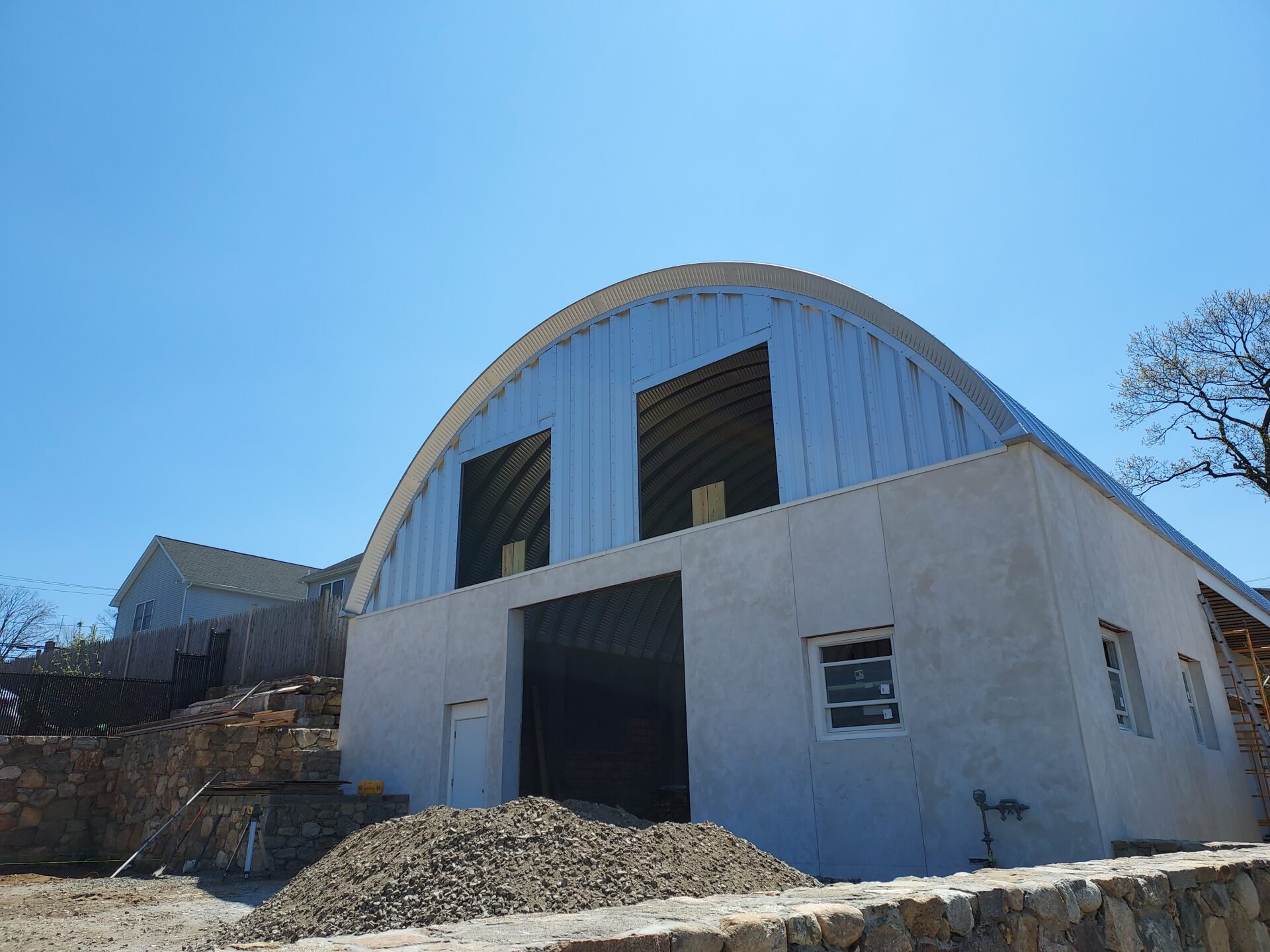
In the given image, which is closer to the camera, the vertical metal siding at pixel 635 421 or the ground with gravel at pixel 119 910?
the ground with gravel at pixel 119 910

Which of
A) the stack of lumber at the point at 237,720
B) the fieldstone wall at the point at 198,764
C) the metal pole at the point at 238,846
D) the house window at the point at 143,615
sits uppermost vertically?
the house window at the point at 143,615

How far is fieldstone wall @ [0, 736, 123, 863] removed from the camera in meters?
15.0

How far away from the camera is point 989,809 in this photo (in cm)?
782

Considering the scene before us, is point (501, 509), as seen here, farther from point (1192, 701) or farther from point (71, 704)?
point (71, 704)

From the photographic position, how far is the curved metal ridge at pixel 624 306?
9312 millimetres

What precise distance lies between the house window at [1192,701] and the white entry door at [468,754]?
967 cm

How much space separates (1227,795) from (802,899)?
1136 centimetres

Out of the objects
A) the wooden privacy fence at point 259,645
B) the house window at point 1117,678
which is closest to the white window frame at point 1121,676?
the house window at point 1117,678

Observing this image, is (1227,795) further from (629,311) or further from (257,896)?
(257,896)

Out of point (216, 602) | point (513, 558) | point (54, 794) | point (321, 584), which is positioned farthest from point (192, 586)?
point (513, 558)

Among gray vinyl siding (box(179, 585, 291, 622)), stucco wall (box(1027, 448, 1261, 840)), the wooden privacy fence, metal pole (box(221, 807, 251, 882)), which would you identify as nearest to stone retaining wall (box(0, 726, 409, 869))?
metal pole (box(221, 807, 251, 882))

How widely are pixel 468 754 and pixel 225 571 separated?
2444 centimetres

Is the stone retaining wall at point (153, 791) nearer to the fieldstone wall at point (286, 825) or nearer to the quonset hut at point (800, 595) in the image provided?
the fieldstone wall at point (286, 825)

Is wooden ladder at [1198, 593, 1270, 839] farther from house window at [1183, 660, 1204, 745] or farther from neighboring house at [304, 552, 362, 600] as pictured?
neighboring house at [304, 552, 362, 600]
